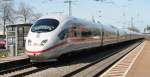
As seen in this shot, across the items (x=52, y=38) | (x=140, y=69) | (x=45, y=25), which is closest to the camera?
(x=52, y=38)

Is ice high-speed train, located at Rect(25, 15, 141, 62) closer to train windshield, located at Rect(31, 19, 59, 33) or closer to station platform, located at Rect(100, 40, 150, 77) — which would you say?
train windshield, located at Rect(31, 19, 59, 33)

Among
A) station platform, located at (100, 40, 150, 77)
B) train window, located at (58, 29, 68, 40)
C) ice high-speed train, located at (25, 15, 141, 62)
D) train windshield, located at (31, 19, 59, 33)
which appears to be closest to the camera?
station platform, located at (100, 40, 150, 77)

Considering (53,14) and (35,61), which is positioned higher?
(53,14)

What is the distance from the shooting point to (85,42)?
92.5 ft

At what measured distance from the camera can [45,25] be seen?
853 inches

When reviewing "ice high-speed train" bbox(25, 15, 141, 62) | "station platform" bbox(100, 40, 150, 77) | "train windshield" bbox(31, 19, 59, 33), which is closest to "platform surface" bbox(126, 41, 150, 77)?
"station platform" bbox(100, 40, 150, 77)

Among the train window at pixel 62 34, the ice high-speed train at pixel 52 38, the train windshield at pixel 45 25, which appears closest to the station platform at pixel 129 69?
the ice high-speed train at pixel 52 38

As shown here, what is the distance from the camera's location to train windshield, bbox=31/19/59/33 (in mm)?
21312

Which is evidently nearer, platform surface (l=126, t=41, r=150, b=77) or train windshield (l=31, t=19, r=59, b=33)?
platform surface (l=126, t=41, r=150, b=77)

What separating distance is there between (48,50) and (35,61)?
1063mm

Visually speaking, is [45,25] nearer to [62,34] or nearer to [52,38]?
[62,34]

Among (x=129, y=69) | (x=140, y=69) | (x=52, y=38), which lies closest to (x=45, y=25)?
(x=52, y=38)

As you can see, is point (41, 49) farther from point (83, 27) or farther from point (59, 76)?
point (83, 27)

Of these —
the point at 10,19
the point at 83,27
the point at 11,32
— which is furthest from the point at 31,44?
the point at 10,19
